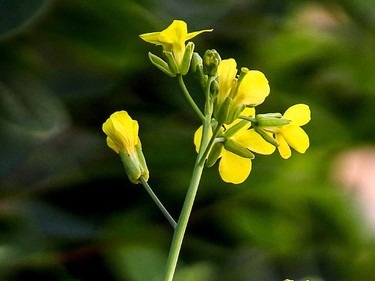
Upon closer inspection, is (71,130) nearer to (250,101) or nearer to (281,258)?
(281,258)

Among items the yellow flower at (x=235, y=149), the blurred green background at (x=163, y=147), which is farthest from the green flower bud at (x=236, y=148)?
the blurred green background at (x=163, y=147)

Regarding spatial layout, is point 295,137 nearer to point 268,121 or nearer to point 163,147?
point 268,121

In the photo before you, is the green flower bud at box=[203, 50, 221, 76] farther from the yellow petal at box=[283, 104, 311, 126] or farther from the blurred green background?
the blurred green background

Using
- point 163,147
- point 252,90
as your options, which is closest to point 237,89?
point 252,90

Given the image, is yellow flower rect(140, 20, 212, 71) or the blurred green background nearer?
yellow flower rect(140, 20, 212, 71)

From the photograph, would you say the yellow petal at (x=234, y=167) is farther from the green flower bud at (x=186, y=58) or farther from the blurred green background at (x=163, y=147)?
the blurred green background at (x=163, y=147)

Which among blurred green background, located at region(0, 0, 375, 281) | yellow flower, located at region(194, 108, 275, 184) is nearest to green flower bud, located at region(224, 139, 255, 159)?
yellow flower, located at region(194, 108, 275, 184)
